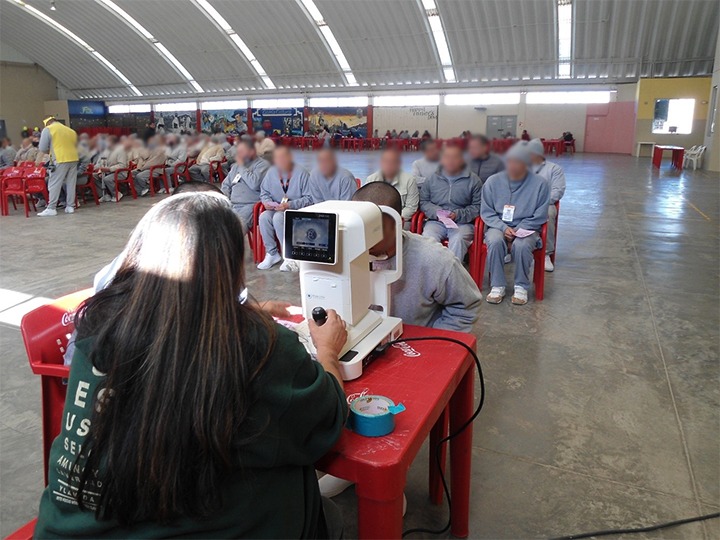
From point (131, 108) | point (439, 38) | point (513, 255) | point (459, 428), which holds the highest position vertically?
point (439, 38)

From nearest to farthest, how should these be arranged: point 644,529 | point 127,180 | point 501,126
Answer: point 644,529 → point 501,126 → point 127,180

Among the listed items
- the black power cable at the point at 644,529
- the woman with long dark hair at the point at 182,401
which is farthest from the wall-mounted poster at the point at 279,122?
the black power cable at the point at 644,529

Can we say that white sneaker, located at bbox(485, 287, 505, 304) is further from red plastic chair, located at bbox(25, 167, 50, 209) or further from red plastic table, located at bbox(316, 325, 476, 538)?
red plastic chair, located at bbox(25, 167, 50, 209)

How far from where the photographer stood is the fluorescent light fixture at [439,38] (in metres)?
15.2

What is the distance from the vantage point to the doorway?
1.96 meters

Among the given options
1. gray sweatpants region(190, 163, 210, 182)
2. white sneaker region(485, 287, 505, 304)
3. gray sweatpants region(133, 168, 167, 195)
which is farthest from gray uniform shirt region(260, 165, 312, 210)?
gray sweatpants region(133, 168, 167, 195)

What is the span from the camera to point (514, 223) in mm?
3828

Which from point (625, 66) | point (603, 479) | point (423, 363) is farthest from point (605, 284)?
point (625, 66)

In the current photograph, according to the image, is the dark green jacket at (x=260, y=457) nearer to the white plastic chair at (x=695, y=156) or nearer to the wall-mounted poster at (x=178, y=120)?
the wall-mounted poster at (x=178, y=120)

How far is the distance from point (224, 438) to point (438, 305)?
1233 millimetres

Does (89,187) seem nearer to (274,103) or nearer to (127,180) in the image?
(127,180)

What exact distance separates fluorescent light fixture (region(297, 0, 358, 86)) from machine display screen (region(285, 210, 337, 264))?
16.7 metres

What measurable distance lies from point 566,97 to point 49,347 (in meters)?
7.24

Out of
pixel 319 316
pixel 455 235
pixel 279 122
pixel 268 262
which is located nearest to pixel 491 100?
pixel 279 122
